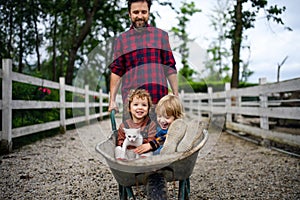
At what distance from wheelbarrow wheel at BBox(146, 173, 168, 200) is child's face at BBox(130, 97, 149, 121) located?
34cm

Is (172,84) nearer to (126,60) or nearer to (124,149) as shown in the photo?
(126,60)

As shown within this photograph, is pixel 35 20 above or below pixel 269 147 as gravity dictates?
above

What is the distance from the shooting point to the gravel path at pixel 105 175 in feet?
8.09

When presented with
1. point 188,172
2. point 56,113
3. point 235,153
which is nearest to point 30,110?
point 56,113

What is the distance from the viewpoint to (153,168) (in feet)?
4.59

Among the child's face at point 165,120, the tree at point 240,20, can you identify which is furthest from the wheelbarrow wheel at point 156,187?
the tree at point 240,20

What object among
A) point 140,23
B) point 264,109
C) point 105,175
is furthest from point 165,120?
point 264,109

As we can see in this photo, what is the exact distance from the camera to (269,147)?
179 inches

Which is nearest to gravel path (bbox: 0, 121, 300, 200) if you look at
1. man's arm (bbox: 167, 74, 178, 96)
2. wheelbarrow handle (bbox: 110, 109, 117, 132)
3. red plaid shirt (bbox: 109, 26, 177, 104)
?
wheelbarrow handle (bbox: 110, 109, 117, 132)

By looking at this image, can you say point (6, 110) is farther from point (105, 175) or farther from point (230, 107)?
point (230, 107)

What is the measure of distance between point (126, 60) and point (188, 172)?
2.85 ft

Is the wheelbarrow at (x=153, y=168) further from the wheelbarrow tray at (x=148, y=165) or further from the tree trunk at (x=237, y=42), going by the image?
the tree trunk at (x=237, y=42)

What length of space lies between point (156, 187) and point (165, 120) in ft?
1.21

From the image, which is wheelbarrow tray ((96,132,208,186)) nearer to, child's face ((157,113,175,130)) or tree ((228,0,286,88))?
child's face ((157,113,175,130))
